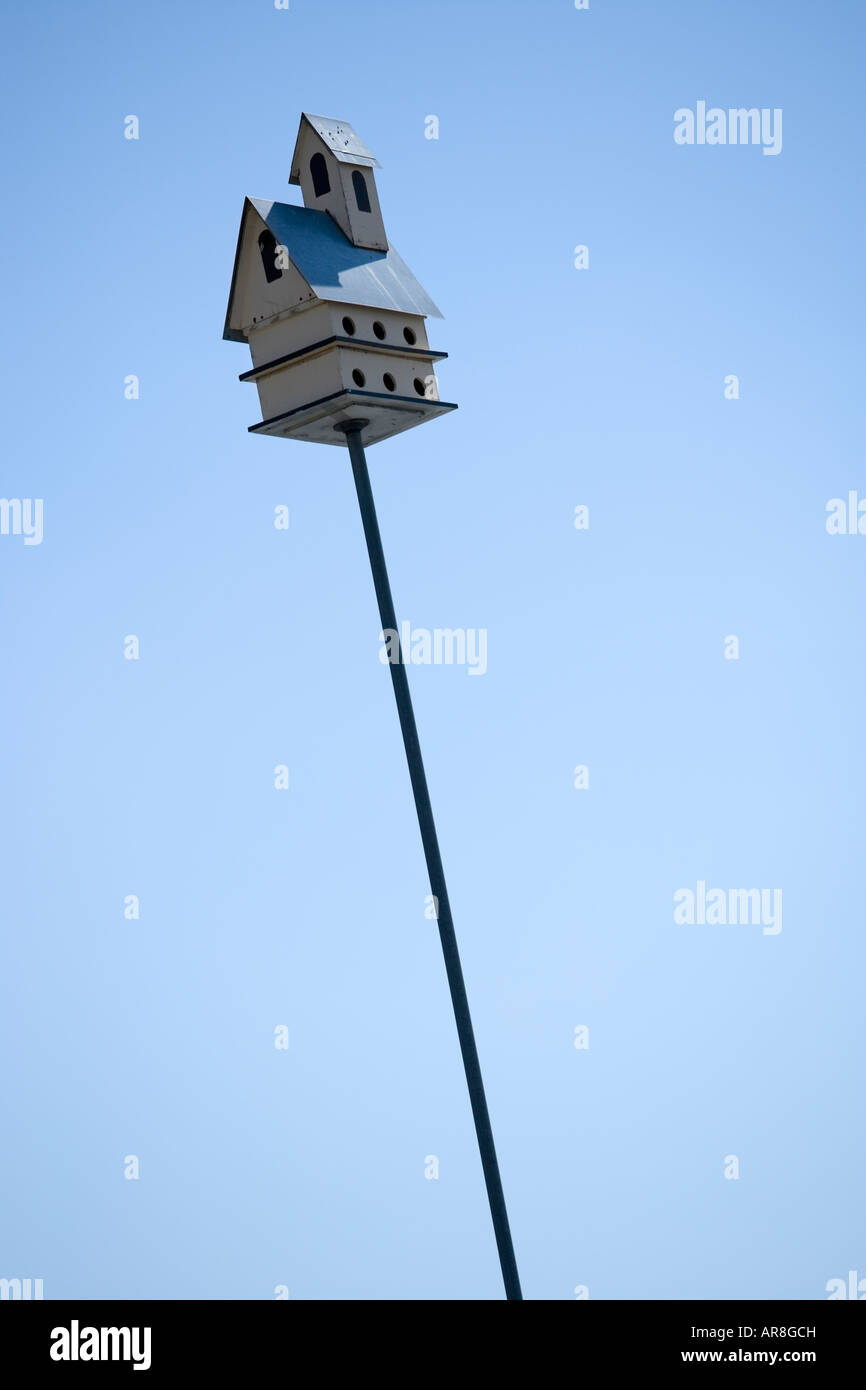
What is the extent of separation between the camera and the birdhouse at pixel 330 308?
282 inches

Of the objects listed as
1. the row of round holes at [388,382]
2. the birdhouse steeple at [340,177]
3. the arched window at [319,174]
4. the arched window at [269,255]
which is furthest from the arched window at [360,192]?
the row of round holes at [388,382]

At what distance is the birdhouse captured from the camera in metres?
7.15

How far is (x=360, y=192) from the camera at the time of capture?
7.66 meters

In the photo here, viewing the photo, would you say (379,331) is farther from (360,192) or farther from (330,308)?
(360,192)

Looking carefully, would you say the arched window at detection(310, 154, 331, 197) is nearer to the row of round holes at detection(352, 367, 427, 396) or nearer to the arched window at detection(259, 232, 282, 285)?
the arched window at detection(259, 232, 282, 285)

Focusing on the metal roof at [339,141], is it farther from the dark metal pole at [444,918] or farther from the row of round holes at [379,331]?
the dark metal pole at [444,918]

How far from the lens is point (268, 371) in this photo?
24.2 feet

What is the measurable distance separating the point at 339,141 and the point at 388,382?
127 cm

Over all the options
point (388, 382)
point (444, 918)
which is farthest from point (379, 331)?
point (444, 918)

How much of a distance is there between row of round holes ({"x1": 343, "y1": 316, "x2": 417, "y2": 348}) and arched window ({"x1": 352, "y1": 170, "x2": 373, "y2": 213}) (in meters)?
0.66

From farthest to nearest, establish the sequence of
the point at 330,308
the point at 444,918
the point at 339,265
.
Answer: the point at 339,265
the point at 330,308
the point at 444,918
